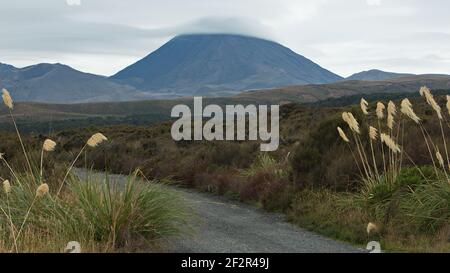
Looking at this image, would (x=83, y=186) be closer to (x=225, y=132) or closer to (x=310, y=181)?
(x=310, y=181)

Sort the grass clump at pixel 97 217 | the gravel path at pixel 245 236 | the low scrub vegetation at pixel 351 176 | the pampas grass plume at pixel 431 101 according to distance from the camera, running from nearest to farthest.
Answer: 1. the grass clump at pixel 97 217
2. the gravel path at pixel 245 236
3. the pampas grass plume at pixel 431 101
4. the low scrub vegetation at pixel 351 176

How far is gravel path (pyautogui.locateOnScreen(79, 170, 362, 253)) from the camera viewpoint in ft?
29.1

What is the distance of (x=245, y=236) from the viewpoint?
10047 mm

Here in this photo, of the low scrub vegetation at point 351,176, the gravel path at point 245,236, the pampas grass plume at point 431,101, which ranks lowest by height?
the gravel path at point 245,236

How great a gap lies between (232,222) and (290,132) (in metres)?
17.5

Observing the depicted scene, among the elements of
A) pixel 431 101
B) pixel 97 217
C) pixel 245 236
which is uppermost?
pixel 431 101

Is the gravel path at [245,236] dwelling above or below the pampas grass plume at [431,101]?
below

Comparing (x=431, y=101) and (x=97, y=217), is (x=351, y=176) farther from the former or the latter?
(x=97, y=217)

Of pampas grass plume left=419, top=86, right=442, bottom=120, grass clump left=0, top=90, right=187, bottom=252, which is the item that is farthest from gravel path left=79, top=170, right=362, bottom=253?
pampas grass plume left=419, top=86, right=442, bottom=120

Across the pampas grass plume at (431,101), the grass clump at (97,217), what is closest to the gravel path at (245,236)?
the grass clump at (97,217)

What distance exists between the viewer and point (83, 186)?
8844 mm

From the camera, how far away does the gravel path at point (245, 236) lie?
8.88m

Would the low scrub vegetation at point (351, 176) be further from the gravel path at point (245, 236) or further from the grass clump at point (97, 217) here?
the grass clump at point (97, 217)

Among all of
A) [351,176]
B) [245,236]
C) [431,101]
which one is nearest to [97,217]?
[245,236]
